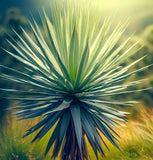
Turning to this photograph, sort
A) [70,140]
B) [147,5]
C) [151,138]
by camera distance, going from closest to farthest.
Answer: [70,140], [151,138], [147,5]

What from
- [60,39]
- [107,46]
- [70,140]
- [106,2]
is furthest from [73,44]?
[106,2]

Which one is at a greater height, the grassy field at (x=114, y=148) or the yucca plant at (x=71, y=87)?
the yucca plant at (x=71, y=87)

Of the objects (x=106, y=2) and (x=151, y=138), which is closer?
(x=151, y=138)

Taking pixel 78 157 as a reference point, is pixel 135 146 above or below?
below

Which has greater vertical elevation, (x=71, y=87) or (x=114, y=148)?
(x=71, y=87)

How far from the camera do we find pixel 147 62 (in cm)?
372

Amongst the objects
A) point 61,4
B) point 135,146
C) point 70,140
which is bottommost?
point 135,146

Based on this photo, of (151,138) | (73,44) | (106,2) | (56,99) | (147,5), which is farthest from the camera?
(147,5)

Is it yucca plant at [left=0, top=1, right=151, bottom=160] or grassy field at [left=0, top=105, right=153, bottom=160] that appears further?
grassy field at [left=0, top=105, right=153, bottom=160]

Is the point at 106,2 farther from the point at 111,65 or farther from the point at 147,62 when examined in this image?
the point at 111,65

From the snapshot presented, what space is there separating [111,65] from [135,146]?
1314 mm

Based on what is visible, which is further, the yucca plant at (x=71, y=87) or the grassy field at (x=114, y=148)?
the grassy field at (x=114, y=148)

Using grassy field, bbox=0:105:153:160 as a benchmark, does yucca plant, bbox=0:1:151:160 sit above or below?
above

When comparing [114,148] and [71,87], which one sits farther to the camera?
[114,148]
